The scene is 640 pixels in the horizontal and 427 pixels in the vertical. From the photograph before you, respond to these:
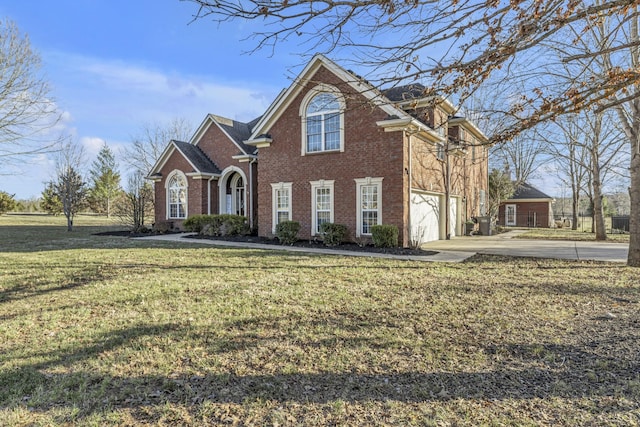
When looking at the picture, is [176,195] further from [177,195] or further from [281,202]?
[281,202]

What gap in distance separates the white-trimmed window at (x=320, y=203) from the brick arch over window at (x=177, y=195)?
10.3 m

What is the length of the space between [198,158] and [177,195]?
9.02 feet

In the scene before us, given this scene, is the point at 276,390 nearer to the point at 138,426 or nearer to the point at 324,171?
the point at 138,426

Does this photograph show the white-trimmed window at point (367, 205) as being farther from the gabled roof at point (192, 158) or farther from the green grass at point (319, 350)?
the gabled roof at point (192, 158)

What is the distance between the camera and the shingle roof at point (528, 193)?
108ft

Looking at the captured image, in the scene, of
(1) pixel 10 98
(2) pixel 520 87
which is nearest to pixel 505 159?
(2) pixel 520 87

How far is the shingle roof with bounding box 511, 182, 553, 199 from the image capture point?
108 ft

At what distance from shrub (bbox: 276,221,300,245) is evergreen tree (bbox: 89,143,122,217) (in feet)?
137

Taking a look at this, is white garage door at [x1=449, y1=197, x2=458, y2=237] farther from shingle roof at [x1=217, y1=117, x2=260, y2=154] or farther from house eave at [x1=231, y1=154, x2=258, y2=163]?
shingle roof at [x1=217, y1=117, x2=260, y2=154]

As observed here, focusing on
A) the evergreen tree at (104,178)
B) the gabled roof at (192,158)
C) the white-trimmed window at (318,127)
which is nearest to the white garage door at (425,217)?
the white-trimmed window at (318,127)

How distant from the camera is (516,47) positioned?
157 inches

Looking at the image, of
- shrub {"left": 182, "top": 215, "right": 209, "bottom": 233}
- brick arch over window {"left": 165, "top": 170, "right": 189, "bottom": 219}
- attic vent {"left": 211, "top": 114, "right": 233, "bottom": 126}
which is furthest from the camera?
attic vent {"left": 211, "top": 114, "right": 233, "bottom": 126}

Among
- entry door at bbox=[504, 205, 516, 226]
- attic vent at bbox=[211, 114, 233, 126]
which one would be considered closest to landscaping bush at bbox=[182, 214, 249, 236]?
attic vent at bbox=[211, 114, 233, 126]

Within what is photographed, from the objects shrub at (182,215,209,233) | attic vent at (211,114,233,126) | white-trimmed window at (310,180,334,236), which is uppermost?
attic vent at (211,114,233,126)
